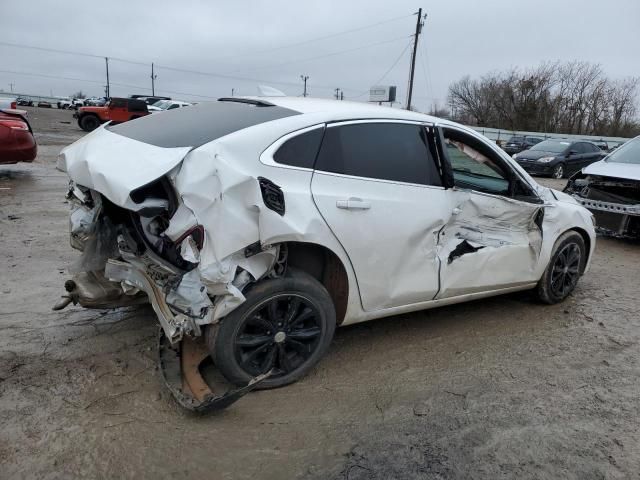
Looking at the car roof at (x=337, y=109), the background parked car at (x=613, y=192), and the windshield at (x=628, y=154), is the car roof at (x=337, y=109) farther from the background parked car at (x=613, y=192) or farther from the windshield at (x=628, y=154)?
the windshield at (x=628, y=154)

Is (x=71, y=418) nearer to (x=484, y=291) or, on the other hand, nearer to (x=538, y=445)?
(x=538, y=445)

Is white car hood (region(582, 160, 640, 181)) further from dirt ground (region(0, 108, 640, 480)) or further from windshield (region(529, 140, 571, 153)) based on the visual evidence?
windshield (region(529, 140, 571, 153))

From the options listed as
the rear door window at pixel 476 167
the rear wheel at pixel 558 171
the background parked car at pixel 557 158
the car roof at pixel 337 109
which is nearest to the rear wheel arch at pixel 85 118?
the background parked car at pixel 557 158

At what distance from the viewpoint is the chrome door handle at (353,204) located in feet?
10.1

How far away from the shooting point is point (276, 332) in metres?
3.06

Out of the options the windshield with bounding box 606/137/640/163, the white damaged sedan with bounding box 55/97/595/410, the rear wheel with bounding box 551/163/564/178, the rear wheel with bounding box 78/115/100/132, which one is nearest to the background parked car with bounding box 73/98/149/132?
the rear wheel with bounding box 78/115/100/132

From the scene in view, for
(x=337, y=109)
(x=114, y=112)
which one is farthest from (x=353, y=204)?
(x=114, y=112)

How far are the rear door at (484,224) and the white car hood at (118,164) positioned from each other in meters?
Result: 1.98

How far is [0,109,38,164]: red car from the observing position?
9031 mm

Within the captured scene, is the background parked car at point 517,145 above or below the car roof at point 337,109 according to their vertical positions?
below

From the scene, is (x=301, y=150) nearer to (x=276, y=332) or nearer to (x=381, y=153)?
(x=381, y=153)

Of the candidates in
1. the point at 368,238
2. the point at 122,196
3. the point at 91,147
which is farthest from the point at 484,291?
the point at 91,147

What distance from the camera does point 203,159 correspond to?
2756mm

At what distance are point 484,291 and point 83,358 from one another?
119 inches
